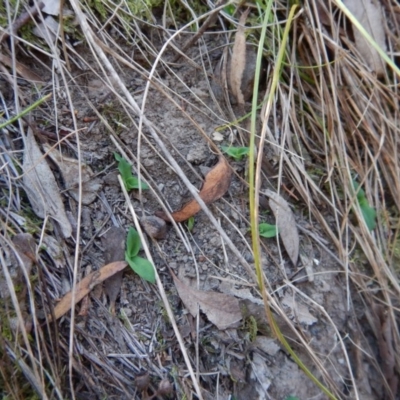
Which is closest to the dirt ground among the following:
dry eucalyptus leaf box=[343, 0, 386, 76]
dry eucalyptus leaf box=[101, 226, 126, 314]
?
dry eucalyptus leaf box=[101, 226, 126, 314]

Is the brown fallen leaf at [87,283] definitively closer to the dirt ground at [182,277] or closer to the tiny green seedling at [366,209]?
the dirt ground at [182,277]

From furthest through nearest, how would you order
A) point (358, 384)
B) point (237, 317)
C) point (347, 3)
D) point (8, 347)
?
point (347, 3) < point (358, 384) < point (237, 317) < point (8, 347)

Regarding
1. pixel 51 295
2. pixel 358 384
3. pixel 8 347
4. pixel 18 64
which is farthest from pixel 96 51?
pixel 358 384

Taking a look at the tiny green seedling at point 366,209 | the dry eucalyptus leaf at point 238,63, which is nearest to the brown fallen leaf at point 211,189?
the dry eucalyptus leaf at point 238,63

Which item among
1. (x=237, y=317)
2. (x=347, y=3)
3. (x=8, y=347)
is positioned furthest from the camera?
(x=347, y=3)

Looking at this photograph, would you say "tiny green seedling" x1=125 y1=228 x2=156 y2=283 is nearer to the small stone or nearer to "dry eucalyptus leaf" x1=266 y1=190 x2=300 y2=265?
the small stone

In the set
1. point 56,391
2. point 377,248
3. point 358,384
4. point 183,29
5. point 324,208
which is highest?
point 183,29

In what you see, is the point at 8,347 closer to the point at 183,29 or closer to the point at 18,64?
the point at 18,64

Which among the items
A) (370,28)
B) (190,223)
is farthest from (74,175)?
(370,28)
